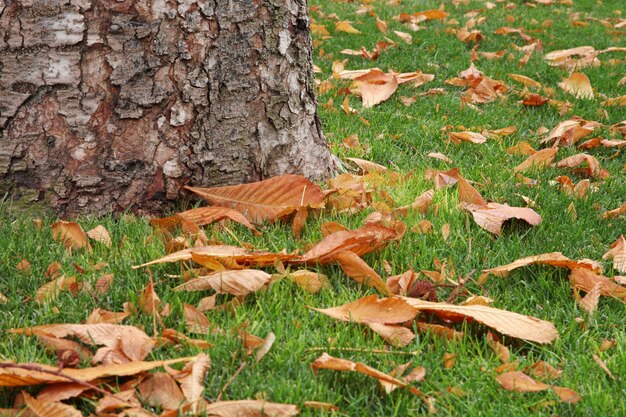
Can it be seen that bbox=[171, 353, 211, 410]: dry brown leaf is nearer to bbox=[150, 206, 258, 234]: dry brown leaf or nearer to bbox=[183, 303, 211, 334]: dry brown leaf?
bbox=[183, 303, 211, 334]: dry brown leaf

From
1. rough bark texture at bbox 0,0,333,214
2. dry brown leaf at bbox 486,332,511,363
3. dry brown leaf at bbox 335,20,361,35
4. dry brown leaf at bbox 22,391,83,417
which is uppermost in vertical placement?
rough bark texture at bbox 0,0,333,214

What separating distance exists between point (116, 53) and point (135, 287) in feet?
2.95

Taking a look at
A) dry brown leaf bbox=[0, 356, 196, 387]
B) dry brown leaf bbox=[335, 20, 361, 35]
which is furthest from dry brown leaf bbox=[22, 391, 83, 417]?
dry brown leaf bbox=[335, 20, 361, 35]

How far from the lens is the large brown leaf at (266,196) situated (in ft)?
8.96

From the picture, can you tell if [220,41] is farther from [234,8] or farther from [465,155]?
[465,155]

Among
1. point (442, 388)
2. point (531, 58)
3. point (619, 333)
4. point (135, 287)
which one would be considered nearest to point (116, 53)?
point (135, 287)

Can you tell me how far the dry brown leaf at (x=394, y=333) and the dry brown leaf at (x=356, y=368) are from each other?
0.61ft

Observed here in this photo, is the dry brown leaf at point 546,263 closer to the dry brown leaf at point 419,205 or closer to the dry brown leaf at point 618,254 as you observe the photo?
the dry brown leaf at point 618,254

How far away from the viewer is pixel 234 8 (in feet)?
9.09

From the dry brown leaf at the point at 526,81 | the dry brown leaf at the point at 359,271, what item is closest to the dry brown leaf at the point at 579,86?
the dry brown leaf at the point at 526,81

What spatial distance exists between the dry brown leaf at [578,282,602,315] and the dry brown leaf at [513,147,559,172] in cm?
121

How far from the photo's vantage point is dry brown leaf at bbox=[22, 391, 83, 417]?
162 cm

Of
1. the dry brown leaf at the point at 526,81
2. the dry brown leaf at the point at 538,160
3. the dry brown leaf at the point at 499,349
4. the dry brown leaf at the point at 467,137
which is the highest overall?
the dry brown leaf at the point at 499,349

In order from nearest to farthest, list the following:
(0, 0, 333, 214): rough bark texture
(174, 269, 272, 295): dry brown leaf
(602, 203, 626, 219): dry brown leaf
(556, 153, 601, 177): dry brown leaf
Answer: (174, 269, 272, 295): dry brown leaf, (0, 0, 333, 214): rough bark texture, (602, 203, 626, 219): dry brown leaf, (556, 153, 601, 177): dry brown leaf
